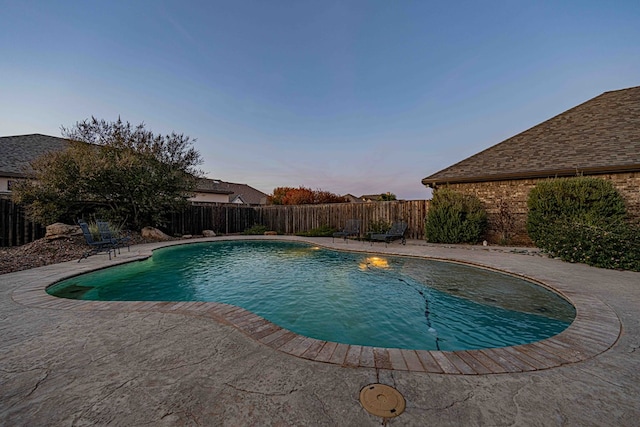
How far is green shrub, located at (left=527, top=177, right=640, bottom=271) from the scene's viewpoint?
5.16 metres

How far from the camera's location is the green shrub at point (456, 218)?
9.01m

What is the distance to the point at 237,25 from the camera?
9.00m

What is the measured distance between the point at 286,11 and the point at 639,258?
1186 cm

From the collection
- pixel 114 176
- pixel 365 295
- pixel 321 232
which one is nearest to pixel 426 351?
pixel 365 295

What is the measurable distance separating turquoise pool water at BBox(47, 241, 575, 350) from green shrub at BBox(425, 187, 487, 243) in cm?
331

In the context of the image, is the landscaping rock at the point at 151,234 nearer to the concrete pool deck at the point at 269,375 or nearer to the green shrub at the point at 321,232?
the green shrub at the point at 321,232

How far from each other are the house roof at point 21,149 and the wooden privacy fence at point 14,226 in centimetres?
445

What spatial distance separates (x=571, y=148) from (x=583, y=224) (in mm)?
4379

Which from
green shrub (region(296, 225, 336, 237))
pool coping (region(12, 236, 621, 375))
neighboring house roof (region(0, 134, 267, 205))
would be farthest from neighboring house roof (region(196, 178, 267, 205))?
pool coping (region(12, 236, 621, 375))

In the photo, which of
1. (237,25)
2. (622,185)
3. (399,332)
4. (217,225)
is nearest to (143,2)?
(237,25)

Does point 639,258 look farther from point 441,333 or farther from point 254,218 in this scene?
point 254,218

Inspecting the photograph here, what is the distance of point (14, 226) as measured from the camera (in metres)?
8.35

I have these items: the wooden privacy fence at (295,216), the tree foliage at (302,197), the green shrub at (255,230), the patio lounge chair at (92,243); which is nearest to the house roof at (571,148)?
the wooden privacy fence at (295,216)

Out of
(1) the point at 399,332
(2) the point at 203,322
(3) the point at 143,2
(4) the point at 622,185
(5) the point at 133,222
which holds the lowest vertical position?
(1) the point at 399,332
